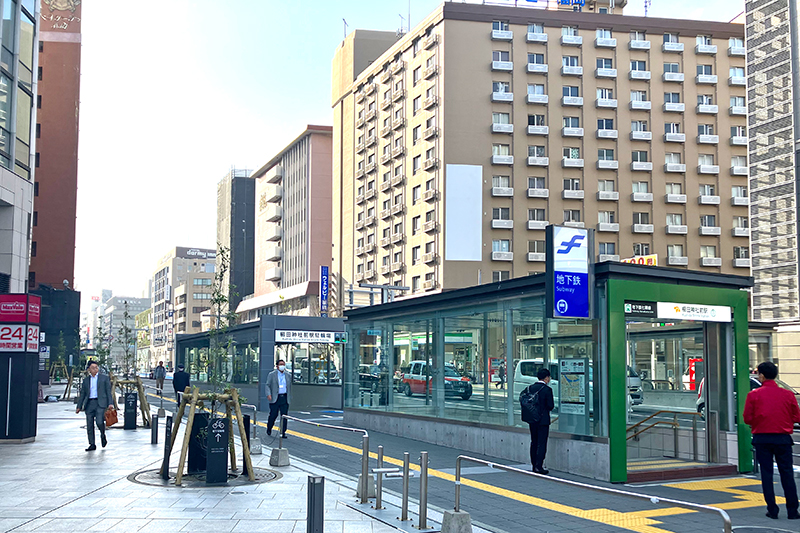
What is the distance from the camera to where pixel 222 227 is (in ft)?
408

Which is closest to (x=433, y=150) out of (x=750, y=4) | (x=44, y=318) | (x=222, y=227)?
(x=750, y=4)

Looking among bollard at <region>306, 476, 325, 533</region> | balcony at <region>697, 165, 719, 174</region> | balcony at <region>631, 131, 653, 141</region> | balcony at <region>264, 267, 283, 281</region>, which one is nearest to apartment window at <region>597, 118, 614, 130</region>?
balcony at <region>631, 131, 653, 141</region>

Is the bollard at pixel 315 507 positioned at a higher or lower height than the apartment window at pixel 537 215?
lower

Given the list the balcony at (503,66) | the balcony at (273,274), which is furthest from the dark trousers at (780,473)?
the balcony at (273,274)

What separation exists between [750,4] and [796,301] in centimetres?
1513

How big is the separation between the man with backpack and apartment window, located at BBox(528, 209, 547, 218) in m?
52.1

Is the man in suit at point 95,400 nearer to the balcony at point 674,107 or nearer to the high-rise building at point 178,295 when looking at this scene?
the balcony at point 674,107

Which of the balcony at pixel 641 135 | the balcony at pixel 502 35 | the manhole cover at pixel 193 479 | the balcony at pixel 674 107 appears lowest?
the manhole cover at pixel 193 479

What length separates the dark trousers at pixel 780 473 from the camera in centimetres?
992

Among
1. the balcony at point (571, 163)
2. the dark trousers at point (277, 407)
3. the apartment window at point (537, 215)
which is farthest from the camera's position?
the balcony at point (571, 163)

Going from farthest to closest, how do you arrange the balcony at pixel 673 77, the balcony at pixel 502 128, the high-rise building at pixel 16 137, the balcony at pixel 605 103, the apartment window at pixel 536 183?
the balcony at pixel 673 77 < the balcony at pixel 605 103 < the apartment window at pixel 536 183 < the balcony at pixel 502 128 < the high-rise building at pixel 16 137

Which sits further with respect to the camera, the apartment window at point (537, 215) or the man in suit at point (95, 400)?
the apartment window at point (537, 215)

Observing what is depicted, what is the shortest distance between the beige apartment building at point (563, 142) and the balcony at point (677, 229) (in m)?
0.12

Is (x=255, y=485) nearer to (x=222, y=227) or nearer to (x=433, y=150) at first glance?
(x=433, y=150)
